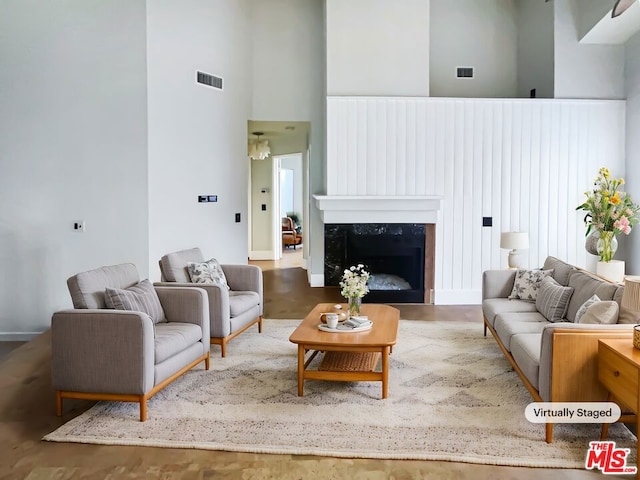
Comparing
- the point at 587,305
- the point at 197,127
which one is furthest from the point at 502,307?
the point at 197,127

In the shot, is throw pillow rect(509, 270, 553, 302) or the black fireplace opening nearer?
throw pillow rect(509, 270, 553, 302)

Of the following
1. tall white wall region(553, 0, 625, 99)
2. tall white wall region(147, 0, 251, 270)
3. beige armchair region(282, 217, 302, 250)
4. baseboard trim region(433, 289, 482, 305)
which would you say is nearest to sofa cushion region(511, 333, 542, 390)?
baseboard trim region(433, 289, 482, 305)

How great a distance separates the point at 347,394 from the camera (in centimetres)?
400

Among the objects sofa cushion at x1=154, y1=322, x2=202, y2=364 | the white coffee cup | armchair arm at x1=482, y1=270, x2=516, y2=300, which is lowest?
sofa cushion at x1=154, y1=322, x2=202, y2=364

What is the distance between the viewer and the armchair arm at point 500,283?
561cm

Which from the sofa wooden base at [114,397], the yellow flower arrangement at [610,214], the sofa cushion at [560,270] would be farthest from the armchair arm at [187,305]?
the yellow flower arrangement at [610,214]

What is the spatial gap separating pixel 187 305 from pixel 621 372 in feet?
9.84

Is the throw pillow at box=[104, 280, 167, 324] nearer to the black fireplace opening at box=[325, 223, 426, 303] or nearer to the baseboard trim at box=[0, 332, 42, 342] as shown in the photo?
the baseboard trim at box=[0, 332, 42, 342]

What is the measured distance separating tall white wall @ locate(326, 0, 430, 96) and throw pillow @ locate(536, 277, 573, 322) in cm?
375

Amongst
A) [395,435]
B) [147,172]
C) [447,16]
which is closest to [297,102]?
[447,16]

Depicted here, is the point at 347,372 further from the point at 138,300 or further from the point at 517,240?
the point at 517,240

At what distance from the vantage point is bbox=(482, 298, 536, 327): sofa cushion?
16.5 ft

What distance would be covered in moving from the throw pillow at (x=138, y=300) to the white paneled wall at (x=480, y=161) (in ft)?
11.7

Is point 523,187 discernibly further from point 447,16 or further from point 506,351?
point 506,351
